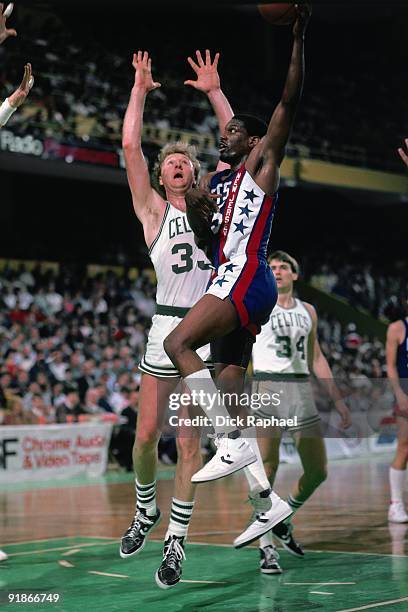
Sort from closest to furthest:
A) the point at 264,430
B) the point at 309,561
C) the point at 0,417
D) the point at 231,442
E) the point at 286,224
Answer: the point at 231,442, the point at 309,561, the point at 264,430, the point at 0,417, the point at 286,224

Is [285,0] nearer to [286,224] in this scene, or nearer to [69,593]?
[69,593]

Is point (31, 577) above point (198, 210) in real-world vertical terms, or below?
below

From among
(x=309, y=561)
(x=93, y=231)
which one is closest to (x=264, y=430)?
(x=309, y=561)

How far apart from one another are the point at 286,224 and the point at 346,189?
3.49 m

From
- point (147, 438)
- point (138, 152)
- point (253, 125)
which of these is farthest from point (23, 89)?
point (147, 438)

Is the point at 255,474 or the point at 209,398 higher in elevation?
the point at 209,398

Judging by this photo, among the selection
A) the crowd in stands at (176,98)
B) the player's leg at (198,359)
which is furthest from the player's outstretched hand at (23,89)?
the crowd in stands at (176,98)

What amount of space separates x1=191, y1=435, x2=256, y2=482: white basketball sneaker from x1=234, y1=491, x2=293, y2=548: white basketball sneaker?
13.4 inches

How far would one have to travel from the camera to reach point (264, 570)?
7840 millimetres

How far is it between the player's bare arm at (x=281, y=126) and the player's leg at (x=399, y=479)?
17.2ft

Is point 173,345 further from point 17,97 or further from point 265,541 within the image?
point 17,97

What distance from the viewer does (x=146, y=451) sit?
7.37 metres

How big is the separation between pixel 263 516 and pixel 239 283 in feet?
4.90

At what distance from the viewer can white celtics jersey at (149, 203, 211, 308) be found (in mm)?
7379
